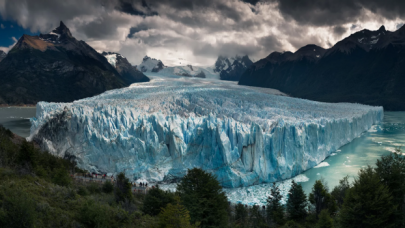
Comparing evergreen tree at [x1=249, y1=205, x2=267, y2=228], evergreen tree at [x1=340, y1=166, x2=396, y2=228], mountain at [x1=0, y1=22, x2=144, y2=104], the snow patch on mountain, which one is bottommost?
evergreen tree at [x1=249, y1=205, x2=267, y2=228]

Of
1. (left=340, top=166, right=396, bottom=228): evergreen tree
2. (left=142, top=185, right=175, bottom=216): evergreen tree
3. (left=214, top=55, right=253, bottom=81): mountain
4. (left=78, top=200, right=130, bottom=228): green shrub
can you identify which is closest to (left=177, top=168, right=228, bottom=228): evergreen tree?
(left=142, top=185, right=175, bottom=216): evergreen tree

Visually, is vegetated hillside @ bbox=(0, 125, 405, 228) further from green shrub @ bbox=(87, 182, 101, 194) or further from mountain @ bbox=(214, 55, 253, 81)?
mountain @ bbox=(214, 55, 253, 81)

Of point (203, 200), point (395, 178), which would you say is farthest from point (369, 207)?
point (203, 200)

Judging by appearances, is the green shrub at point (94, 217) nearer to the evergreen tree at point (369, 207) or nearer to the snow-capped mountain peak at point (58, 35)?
the evergreen tree at point (369, 207)

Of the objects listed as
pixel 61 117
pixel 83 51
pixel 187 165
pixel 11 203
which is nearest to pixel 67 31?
pixel 83 51

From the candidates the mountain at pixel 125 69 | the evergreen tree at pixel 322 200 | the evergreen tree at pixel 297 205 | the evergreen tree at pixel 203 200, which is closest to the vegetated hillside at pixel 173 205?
the evergreen tree at pixel 203 200

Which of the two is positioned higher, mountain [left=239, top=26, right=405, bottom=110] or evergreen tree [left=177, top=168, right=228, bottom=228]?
mountain [left=239, top=26, right=405, bottom=110]
